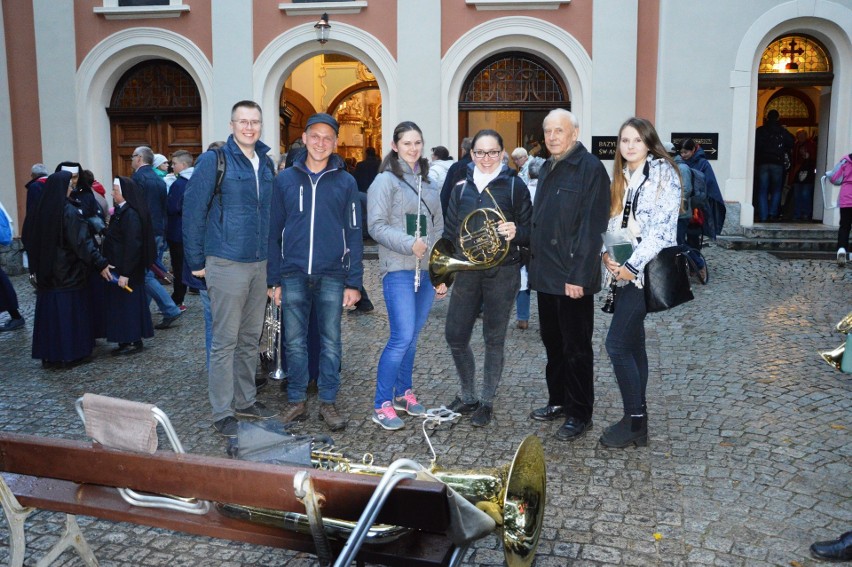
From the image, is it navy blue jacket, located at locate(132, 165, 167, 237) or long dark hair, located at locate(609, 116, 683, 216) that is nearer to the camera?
long dark hair, located at locate(609, 116, 683, 216)

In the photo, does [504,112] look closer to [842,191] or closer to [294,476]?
[842,191]

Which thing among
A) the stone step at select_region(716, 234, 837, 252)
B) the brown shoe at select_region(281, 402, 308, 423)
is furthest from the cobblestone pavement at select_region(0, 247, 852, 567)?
the stone step at select_region(716, 234, 837, 252)

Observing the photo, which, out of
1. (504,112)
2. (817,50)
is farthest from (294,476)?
(817,50)

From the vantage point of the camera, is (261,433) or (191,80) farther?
(191,80)

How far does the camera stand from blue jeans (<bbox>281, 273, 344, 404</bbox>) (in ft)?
17.5

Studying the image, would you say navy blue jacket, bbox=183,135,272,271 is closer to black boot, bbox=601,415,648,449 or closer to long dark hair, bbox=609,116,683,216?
long dark hair, bbox=609,116,683,216

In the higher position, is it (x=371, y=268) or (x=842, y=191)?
(x=842, y=191)

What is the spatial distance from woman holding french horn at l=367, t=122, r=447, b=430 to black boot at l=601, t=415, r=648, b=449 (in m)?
1.35

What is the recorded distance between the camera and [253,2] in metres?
14.4

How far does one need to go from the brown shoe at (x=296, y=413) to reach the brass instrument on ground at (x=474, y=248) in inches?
52.0

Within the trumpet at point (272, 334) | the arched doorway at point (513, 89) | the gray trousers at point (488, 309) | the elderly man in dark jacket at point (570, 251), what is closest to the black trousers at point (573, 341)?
the elderly man in dark jacket at point (570, 251)

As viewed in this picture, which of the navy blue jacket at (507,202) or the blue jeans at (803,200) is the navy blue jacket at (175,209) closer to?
the navy blue jacket at (507,202)

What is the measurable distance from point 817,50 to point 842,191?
13.9 ft

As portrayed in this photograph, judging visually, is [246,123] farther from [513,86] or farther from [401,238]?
[513,86]
